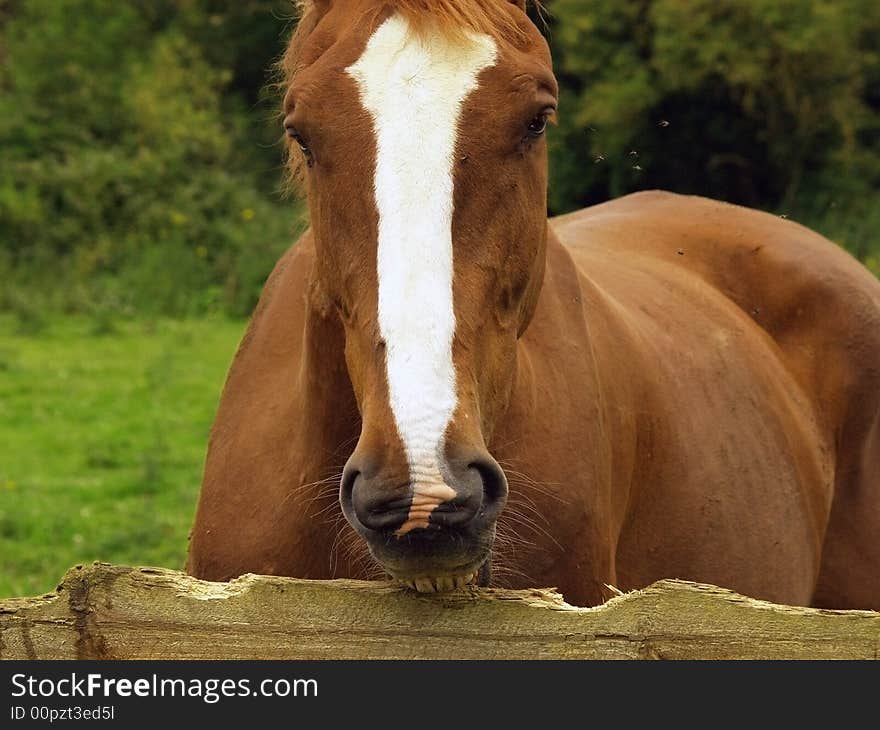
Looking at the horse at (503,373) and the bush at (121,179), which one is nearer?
the horse at (503,373)

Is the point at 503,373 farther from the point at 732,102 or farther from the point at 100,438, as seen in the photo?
the point at 732,102

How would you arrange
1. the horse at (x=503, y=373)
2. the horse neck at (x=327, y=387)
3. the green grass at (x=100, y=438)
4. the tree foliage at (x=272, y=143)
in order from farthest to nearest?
the tree foliage at (x=272, y=143)
the green grass at (x=100, y=438)
the horse neck at (x=327, y=387)
the horse at (x=503, y=373)

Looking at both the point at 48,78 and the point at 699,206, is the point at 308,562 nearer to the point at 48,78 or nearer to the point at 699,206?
the point at 699,206

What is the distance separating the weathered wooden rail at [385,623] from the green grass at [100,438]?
4.72 meters

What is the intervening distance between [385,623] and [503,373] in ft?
2.27

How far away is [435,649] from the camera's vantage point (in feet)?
7.47

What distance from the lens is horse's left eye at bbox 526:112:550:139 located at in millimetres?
2803

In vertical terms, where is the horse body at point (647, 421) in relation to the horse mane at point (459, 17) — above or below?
below

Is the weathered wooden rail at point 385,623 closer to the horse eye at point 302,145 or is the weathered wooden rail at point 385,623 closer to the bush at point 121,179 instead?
the horse eye at point 302,145

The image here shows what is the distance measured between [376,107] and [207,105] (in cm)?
1748

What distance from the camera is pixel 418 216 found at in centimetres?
255

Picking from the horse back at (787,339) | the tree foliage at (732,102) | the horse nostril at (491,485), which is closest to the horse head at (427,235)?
the horse nostril at (491,485)

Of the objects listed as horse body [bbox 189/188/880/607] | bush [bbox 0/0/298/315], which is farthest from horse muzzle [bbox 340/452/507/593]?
bush [bbox 0/0/298/315]

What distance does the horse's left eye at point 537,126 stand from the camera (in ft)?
9.20
